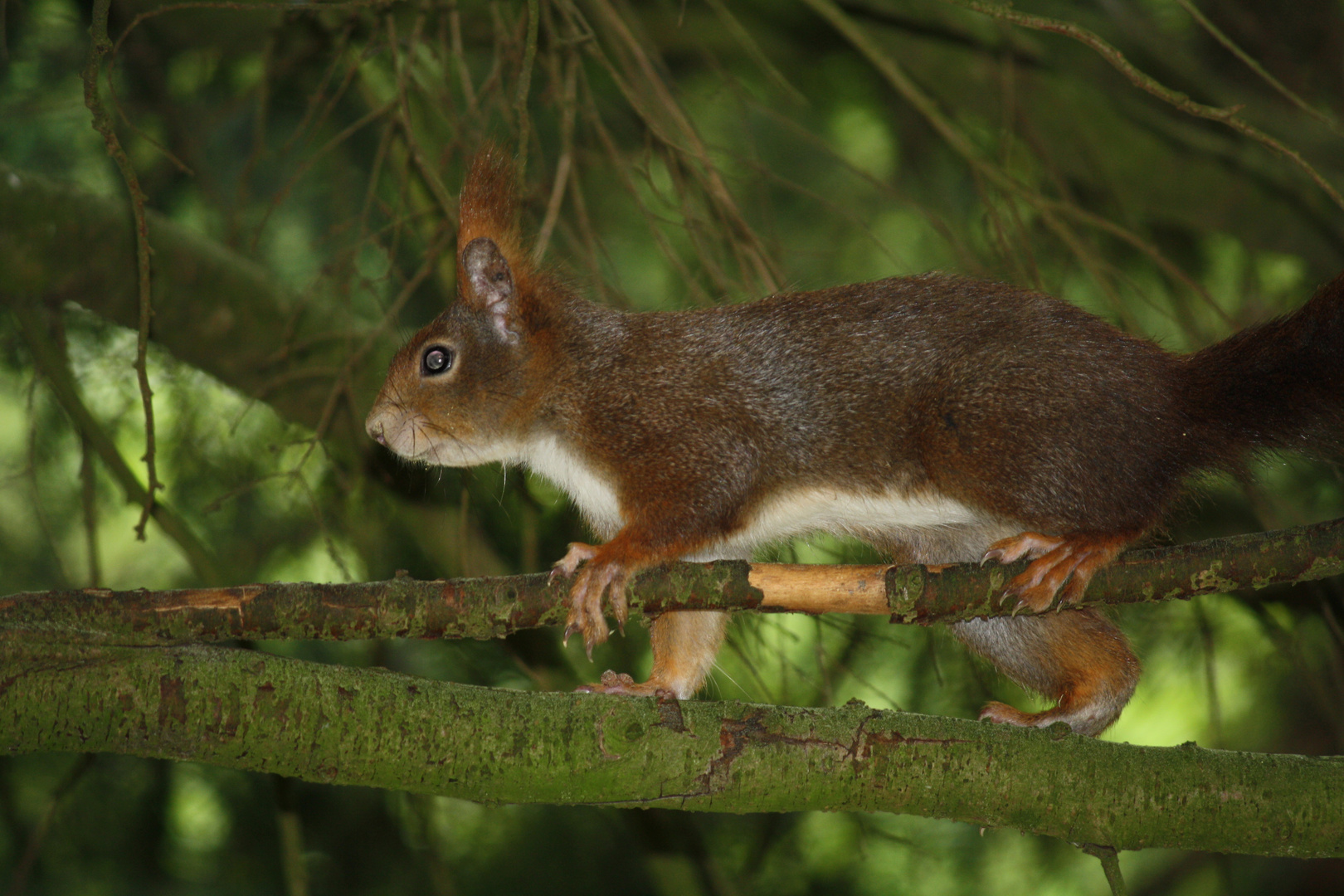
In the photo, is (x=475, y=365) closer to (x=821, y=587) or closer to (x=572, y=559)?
(x=572, y=559)

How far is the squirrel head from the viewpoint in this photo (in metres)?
2.99

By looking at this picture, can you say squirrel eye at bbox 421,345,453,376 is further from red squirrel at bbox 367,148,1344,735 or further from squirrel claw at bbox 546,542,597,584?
squirrel claw at bbox 546,542,597,584

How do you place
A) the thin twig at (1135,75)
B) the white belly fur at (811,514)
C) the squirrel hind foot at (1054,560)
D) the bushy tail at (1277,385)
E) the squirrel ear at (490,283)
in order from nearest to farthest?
the thin twig at (1135,75) < the squirrel hind foot at (1054,560) < the bushy tail at (1277,385) < the white belly fur at (811,514) < the squirrel ear at (490,283)

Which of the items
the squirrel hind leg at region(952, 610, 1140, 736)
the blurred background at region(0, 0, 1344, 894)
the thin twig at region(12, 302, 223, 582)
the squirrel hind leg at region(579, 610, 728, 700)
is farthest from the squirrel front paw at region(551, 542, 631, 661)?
the squirrel hind leg at region(952, 610, 1140, 736)

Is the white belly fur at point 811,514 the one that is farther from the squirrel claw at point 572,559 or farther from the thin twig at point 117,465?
the thin twig at point 117,465

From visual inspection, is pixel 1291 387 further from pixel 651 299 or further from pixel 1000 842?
pixel 651 299

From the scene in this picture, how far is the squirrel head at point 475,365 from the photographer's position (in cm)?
299

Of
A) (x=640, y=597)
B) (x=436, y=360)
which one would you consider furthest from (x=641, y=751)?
(x=436, y=360)

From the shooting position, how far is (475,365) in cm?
306

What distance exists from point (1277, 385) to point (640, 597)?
1.37 metres

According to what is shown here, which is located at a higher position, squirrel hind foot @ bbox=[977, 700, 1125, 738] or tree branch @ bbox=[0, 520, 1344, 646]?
tree branch @ bbox=[0, 520, 1344, 646]

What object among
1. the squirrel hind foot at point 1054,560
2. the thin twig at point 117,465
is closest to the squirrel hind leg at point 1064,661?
the squirrel hind foot at point 1054,560

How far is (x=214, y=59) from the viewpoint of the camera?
15.4 ft

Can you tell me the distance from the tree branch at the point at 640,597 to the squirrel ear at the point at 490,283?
954 millimetres
